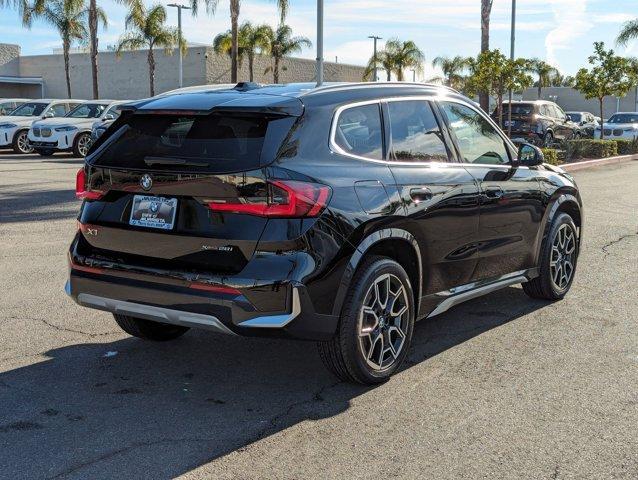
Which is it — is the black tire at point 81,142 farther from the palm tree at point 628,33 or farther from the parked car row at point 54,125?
the palm tree at point 628,33

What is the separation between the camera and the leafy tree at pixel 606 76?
99.7ft

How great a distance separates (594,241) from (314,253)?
6822mm

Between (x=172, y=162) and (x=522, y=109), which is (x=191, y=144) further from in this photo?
(x=522, y=109)

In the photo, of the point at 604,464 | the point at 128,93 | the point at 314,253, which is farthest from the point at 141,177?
the point at 128,93

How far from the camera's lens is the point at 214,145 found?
4.57 m

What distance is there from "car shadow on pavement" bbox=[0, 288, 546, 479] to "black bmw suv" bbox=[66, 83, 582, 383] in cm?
33

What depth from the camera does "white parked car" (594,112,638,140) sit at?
36.4 meters

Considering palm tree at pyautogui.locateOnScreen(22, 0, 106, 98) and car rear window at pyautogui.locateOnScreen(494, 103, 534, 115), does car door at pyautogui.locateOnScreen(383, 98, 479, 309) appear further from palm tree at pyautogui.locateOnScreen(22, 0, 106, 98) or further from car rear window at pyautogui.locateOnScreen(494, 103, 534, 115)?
palm tree at pyautogui.locateOnScreen(22, 0, 106, 98)

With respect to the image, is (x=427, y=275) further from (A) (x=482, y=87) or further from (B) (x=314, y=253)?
(A) (x=482, y=87)

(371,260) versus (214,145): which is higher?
(214,145)

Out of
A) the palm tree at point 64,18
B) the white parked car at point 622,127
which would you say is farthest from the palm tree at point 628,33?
the palm tree at point 64,18

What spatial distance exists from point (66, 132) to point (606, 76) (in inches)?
765


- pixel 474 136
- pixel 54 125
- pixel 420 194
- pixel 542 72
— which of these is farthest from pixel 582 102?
pixel 420 194

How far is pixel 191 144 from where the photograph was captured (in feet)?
15.2
